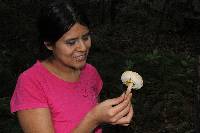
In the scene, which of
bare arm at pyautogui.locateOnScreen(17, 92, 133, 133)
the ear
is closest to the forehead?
the ear

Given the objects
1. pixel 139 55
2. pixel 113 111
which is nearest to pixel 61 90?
pixel 113 111

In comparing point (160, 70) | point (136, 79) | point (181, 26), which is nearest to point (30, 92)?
point (136, 79)

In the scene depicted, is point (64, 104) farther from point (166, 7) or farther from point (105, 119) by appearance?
point (166, 7)

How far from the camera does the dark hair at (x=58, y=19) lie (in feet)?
9.40

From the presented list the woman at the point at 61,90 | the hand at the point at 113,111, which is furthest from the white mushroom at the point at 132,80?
the hand at the point at 113,111

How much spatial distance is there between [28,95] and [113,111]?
26.4 inches

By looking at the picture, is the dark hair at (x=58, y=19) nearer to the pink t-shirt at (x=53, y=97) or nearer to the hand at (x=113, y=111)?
the pink t-shirt at (x=53, y=97)

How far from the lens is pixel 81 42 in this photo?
9.64ft

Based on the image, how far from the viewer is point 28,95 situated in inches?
109

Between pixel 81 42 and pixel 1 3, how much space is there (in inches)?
568

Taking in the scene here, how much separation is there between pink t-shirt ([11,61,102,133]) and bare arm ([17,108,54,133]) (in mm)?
40

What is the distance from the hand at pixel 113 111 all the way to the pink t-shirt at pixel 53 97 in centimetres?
28

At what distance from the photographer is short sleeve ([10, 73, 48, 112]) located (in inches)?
108

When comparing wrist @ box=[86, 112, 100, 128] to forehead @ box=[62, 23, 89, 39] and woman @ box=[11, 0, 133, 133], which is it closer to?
woman @ box=[11, 0, 133, 133]
